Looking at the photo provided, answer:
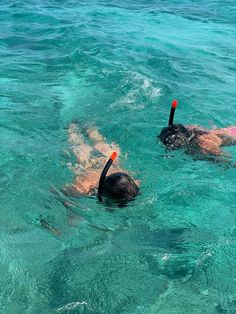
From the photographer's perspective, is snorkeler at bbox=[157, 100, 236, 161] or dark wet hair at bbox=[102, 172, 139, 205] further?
snorkeler at bbox=[157, 100, 236, 161]

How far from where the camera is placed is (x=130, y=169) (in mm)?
5371

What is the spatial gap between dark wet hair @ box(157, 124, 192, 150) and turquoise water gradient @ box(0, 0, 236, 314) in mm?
277

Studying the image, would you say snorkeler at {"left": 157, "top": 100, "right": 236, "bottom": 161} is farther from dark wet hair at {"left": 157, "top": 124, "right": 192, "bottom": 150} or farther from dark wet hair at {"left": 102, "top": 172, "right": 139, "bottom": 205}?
dark wet hair at {"left": 102, "top": 172, "right": 139, "bottom": 205}

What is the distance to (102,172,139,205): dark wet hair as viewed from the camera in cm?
399

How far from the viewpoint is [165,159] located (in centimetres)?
558

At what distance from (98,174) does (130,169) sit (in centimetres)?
64

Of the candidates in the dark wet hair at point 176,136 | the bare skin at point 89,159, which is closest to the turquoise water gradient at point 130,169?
the bare skin at point 89,159

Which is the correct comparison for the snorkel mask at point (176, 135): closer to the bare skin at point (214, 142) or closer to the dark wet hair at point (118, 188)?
the bare skin at point (214, 142)

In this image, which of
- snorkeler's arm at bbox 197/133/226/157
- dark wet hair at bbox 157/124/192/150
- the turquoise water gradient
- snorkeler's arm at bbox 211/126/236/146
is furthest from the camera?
snorkeler's arm at bbox 211/126/236/146

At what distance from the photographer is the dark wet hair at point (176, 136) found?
5.23 metres

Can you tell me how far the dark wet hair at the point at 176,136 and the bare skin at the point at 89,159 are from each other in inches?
27.8

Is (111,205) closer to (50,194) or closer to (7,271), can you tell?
(50,194)

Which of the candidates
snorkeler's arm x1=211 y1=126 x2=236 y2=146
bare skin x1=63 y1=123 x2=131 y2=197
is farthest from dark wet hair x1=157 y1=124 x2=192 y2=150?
bare skin x1=63 y1=123 x2=131 y2=197

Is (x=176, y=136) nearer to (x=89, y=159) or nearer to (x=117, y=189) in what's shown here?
(x=89, y=159)
